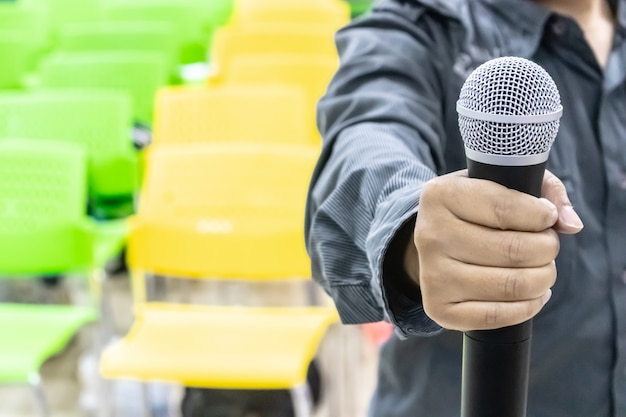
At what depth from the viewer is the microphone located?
1.49 ft

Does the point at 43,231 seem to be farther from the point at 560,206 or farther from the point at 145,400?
the point at 560,206

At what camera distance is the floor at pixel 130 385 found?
234 cm

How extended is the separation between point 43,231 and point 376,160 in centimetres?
171

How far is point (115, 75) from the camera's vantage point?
3.56 m

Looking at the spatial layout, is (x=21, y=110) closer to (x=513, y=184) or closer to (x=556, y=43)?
(x=556, y=43)

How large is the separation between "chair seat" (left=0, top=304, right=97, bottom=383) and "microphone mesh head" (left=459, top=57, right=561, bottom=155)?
5.87ft

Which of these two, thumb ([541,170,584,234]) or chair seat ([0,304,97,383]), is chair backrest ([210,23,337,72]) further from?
thumb ([541,170,584,234])

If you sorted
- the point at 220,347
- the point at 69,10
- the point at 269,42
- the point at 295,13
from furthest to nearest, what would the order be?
1. the point at 69,10
2. the point at 295,13
3. the point at 269,42
4. the point at 220,347

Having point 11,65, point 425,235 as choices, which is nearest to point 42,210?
point 425,235

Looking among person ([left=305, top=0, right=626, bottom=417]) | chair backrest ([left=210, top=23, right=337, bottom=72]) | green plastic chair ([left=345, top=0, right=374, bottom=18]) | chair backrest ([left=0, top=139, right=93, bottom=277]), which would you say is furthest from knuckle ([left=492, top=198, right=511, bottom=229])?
green plastic chair ([left=345, top=0, right=374, bottom=18])

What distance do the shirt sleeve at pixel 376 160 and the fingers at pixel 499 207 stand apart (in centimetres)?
12

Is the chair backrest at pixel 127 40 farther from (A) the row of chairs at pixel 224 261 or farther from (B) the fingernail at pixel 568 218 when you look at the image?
(B) the fingernail at pixel 568 218

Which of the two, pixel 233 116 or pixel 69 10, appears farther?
pixel 69 10

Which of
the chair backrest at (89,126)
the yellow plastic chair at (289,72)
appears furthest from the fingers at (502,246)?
the yellow plastic chair at (289,72)
